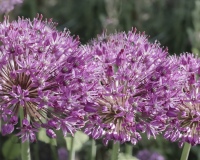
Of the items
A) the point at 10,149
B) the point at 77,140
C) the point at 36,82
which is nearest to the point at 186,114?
the point at 36,82

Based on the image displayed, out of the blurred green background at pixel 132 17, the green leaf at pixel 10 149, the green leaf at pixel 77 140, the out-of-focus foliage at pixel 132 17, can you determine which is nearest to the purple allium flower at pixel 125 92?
the green leaf at pixel 77 140

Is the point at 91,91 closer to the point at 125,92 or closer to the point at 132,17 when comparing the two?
the point at 125,92

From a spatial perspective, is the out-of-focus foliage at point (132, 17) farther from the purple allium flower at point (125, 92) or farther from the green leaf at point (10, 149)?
the purple allium flower at point (125, 92)

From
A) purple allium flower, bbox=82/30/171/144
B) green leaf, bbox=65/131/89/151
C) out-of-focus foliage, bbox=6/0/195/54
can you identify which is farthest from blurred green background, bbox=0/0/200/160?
purple allium flower, bbox=82/30/171/144

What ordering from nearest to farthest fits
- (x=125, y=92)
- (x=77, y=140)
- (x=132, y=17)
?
(x=125, y=92) < (x=77, y=140) < (x=132, y=17)

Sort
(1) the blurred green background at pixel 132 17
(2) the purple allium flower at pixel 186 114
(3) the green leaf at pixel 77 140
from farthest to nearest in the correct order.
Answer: (1) the blurred green background at pixel 132 17 < (3) the green leaf at pixel 77 140 < (2) the purple allium flower at pixel 186 114
